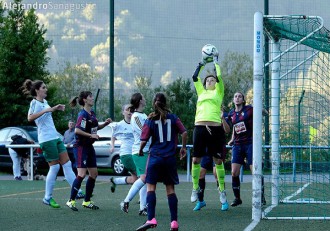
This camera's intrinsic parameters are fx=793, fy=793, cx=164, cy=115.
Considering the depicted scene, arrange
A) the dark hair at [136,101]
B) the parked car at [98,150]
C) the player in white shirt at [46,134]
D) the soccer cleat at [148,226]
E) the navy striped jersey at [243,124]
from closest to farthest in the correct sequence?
the soccer cleat at [148,226], the dark hair at [136,101], the player in white shirt at [46,134], the navy striped jersey at [243,124], the parked car at [98,150]

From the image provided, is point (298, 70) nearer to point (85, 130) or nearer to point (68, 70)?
point (85, 130)

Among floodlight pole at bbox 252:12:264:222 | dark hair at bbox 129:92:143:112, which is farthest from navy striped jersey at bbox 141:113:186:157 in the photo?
dark hair at bbox 129:92:143:112

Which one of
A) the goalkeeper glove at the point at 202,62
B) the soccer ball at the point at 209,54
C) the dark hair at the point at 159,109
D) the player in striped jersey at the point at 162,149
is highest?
the soccer ball at the point at 209,54

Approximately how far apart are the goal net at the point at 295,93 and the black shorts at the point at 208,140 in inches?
31.8

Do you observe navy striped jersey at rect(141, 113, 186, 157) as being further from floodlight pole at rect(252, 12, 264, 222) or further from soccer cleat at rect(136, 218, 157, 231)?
floodlight pole at rect(252, 12, 264, 222)

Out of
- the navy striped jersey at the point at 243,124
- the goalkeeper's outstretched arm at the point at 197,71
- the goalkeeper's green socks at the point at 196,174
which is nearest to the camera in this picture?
the goalkeeper's outstretched arm at the point at 197,71

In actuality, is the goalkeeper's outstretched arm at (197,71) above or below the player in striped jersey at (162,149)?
above

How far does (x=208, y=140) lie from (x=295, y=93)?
146 cm

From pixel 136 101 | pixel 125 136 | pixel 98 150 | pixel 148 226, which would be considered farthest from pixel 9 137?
pixel 148 226

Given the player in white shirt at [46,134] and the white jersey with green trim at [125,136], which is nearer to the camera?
the player in white shirt at [46,134]

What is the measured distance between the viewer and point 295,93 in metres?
11.6

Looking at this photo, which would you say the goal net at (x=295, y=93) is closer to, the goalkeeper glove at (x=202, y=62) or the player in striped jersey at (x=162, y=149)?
the goalkeeper glove at (x=202, y=62)

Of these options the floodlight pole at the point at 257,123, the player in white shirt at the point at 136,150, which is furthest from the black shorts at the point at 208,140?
the floodlight pole at the point at 257,123

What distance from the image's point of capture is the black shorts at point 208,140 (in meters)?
11.4
